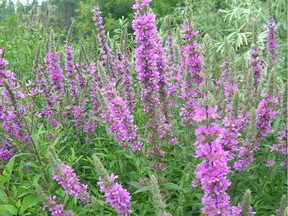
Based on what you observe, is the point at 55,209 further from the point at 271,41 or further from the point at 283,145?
the point at 271,41

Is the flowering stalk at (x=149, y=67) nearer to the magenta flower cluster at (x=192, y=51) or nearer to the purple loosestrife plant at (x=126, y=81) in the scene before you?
the magenta flower cluster at (x=192, y=51)

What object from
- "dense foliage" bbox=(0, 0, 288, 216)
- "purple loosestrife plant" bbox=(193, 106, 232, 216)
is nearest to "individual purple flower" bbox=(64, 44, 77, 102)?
"dense foliage" bbox=(0, 0, 288, 216)

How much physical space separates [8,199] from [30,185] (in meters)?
0.23

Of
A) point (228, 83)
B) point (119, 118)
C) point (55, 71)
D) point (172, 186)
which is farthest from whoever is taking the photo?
point (55, 71)

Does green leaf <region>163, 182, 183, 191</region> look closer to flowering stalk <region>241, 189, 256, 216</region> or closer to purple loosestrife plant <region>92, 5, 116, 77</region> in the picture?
flowering stalk <region>241, 189, 256, 216</region>

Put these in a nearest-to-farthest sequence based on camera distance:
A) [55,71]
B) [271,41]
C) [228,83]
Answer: [228,83]
[55,71]
[271,41]

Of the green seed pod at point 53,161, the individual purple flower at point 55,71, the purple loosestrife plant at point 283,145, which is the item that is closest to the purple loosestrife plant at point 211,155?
the green seed pod at point 53,161

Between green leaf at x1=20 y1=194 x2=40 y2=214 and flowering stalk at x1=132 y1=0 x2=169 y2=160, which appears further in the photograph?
flowering stalk at x1=132 y1=0 x2=169 y2=160

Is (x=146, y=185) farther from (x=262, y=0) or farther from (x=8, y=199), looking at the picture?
(x=262, y=0)

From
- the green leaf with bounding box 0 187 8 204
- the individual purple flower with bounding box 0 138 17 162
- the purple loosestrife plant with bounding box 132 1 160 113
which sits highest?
the purple loosestrife plant with bounding box 132 1 160 113

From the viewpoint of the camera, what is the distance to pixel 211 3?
11.7 m

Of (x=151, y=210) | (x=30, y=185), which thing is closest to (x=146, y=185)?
(x=151, y=210)

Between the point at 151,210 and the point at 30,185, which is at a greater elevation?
the point at 30,185

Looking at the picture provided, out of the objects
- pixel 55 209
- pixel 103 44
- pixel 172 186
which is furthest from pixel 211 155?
pixel 103 44
